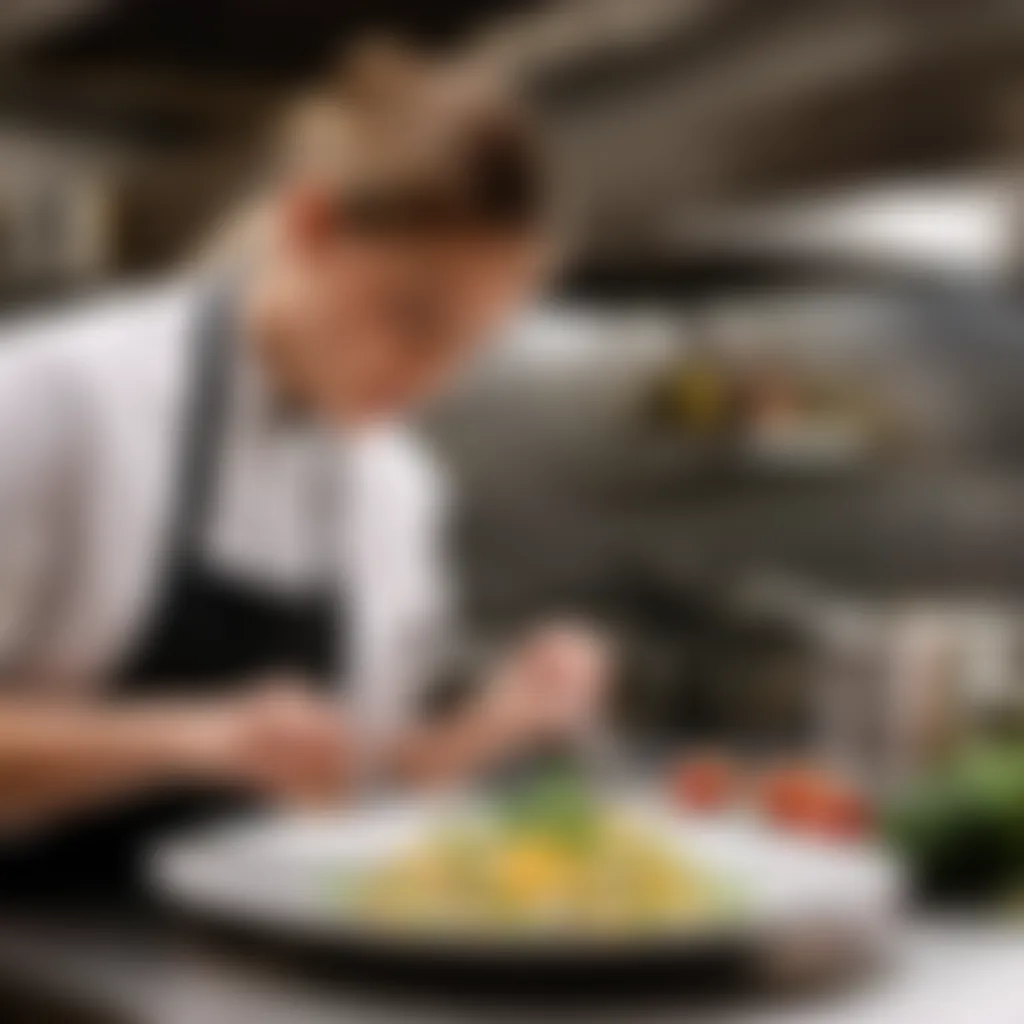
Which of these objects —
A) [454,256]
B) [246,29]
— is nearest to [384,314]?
[454,256]

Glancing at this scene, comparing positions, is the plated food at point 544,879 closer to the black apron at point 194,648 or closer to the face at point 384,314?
the black apron at point 194,648

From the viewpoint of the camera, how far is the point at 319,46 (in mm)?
774

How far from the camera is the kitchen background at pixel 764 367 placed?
767mm

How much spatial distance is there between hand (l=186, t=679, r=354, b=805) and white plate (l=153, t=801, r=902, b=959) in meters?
0.02

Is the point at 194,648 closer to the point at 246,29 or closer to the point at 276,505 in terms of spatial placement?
the point at 276,505

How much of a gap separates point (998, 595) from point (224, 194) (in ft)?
1.27

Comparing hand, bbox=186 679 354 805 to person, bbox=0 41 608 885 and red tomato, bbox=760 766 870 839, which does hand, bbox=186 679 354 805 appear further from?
red tomato, bbox=760 766 870 839

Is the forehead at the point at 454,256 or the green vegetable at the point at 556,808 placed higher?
the forehead at the point at 454,256

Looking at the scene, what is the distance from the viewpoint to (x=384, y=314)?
77 cm

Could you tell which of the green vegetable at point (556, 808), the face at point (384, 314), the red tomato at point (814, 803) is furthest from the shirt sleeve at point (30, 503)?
the red tomato at point (814, 803)

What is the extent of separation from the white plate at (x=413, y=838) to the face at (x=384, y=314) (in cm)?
18

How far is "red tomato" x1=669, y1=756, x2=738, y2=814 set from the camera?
30.2 inches

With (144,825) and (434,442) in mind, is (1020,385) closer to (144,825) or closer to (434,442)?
(434,442)

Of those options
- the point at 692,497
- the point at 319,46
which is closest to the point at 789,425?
the point at 692,497
